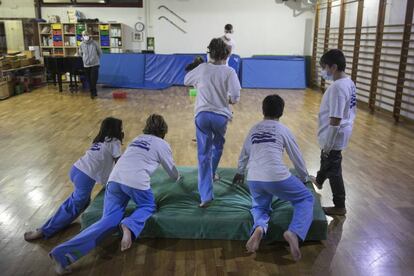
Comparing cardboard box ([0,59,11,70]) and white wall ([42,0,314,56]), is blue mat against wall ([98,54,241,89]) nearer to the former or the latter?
white wall ([42,0,314,56])

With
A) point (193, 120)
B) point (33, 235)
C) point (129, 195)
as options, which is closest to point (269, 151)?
point (129, 195)

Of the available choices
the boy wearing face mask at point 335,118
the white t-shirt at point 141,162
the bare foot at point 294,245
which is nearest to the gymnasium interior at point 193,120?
the bare foot at point 294,245

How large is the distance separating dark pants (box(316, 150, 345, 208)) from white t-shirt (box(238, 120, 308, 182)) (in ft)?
1.87

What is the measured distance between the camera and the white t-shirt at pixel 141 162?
2818 mm

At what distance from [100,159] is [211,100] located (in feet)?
3.24

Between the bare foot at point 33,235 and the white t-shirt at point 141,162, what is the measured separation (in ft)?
2.58

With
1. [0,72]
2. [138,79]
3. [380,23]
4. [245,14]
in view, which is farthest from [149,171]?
[245,14]

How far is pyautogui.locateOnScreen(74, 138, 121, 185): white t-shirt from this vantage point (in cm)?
310

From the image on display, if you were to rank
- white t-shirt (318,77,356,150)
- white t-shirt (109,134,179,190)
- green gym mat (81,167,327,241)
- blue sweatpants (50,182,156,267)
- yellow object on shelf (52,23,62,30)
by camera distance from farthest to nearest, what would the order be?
yellow object on shelf (52,23,62,30), white t-shirt (318,77,356,150), green gym mat (81,167,327,241), white t-shirt (109,134,179,190), blue sweatpants (50,182,156,267)

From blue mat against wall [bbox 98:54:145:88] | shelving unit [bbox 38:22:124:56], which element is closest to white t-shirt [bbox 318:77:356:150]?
blue mat against wall [bbox 98:54:145:88]

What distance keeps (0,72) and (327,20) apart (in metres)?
8.72

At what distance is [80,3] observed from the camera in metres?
12.6

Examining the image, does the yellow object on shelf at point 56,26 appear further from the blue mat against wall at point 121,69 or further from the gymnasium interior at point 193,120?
the blue mat against wall at point 121,69

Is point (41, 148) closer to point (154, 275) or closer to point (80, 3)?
point (154, 275)
